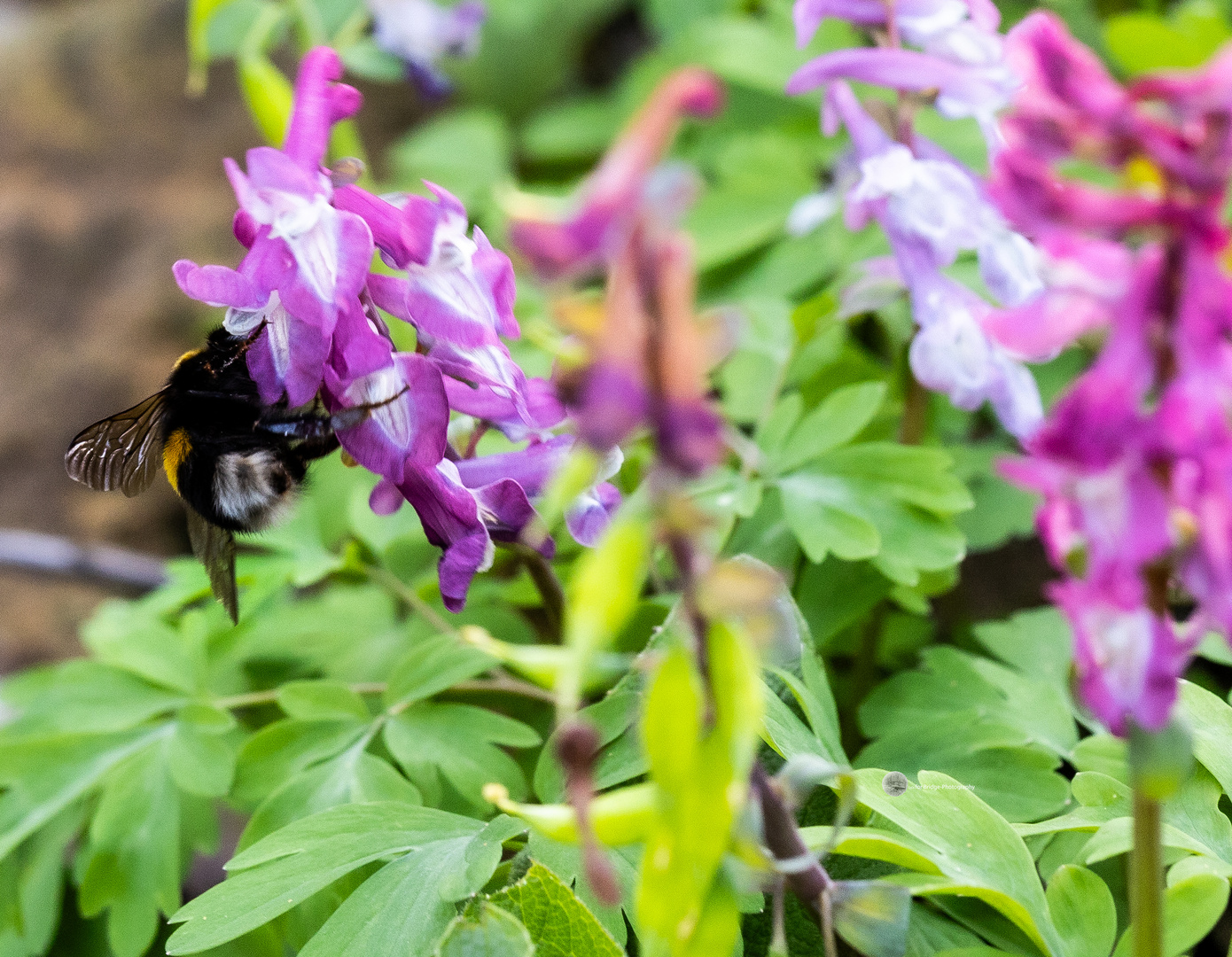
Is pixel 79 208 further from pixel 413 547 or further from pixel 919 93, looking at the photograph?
pixel 919 93

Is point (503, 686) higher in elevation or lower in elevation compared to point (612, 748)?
lower

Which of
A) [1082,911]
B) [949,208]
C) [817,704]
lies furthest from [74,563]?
[1082,911]

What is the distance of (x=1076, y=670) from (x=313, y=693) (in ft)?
2.83

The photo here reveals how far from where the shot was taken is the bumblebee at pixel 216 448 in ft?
3.48

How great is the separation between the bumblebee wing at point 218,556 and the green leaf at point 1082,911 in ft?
2.66

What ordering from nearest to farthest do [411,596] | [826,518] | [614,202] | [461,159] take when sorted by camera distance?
[614,202]
[826,518]
[411,596]
[461,159]

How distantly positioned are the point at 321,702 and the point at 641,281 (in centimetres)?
84

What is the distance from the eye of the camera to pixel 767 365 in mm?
1577

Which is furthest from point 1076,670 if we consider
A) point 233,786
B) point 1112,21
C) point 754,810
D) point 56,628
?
point 56,628

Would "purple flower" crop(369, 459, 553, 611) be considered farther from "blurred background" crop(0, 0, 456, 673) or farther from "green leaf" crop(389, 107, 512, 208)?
"blurred background" crop(0, 0, 456, 673)

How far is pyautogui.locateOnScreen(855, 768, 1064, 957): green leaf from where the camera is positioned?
31.1 inches

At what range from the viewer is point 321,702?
1.18m

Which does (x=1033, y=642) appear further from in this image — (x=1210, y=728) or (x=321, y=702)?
(x=321, y=702)

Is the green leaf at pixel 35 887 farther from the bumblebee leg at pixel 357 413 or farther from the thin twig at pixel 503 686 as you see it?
the bumblebee leg at pixel 357 413
